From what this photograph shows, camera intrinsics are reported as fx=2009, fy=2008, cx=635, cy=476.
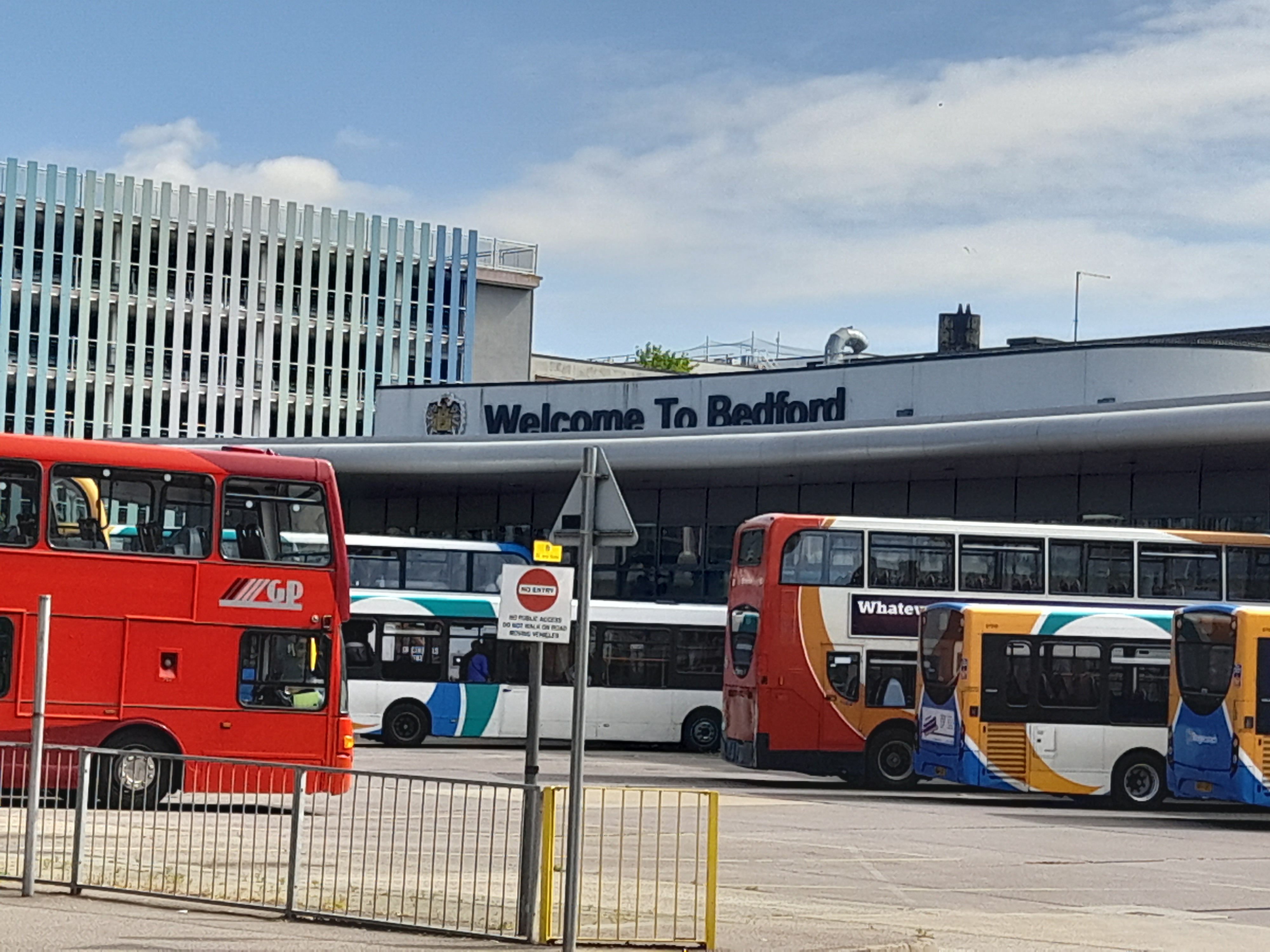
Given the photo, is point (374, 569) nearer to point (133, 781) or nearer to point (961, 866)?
point (961, 866)

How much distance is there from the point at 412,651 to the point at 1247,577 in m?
13.9

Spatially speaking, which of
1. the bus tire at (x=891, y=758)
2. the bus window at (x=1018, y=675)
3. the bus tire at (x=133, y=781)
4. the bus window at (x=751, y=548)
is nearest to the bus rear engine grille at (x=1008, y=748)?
the bus window at (x=1018, y=675)

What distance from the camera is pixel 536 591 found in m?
11.4

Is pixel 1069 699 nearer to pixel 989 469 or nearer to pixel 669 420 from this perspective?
pixel 989 469

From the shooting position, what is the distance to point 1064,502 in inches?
1547

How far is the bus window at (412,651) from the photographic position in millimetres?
34375

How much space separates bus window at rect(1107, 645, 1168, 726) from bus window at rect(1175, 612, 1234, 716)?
0.92 m

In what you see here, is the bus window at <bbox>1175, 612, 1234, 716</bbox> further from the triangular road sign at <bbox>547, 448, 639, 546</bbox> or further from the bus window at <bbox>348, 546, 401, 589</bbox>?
the triangular road sign at <bbox>547, 448, 639, 546</bbox>

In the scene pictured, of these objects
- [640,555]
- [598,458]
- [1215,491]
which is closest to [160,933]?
[598,458]

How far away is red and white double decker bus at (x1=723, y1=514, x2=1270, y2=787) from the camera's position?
91.7 ft

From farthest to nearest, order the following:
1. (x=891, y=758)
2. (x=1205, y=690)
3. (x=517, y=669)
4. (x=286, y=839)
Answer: (x=517, y=669) → (x=891, y=758) → (x=1205, y=690) → (x=286, y=839)

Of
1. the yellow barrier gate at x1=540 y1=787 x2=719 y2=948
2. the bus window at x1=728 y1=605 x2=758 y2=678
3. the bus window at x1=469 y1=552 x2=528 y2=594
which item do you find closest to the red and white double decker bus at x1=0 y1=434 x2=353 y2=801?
the yellow barrier gate at x1=540 y1=787 x2=719 y2=948

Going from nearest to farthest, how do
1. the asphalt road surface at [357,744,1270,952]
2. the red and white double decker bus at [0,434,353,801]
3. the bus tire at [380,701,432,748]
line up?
the asphalt road surface at [357,744,1270,952] < the red and white double decker bus at [0,434,353,801] < the bus tire at [380,701,432,748]

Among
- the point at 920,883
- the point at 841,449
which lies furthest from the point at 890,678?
the point at 920,883
